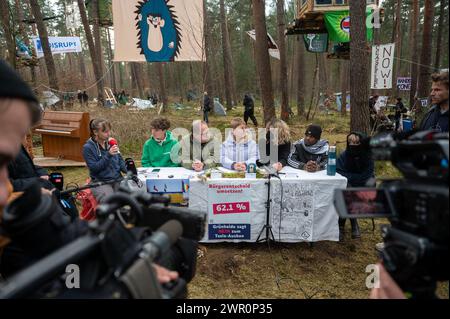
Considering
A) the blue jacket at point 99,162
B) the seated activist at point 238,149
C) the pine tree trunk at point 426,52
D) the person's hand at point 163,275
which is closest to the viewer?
the person's hand at point 163,275

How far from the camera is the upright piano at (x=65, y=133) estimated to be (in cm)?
778

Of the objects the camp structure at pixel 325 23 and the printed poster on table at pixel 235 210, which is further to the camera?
the camp structure at pixel 325 23

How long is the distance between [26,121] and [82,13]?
16.2 meters

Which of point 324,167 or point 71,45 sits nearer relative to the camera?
point 324,167

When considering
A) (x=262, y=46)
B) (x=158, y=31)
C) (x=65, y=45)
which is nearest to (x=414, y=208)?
(x=158, y=31)

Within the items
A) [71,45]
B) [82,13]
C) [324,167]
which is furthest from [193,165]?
[82,13]

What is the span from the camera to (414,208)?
1.24 m

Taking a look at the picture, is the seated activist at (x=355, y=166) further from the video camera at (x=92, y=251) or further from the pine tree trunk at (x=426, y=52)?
the pine tree trunk at (x=426, y=52)

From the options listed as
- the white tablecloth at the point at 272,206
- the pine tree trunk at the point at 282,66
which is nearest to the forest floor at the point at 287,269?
the white tablecloth at the point at 272,206

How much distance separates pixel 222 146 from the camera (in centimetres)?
487

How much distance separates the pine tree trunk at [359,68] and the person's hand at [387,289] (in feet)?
18.4

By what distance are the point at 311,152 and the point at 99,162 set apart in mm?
2966

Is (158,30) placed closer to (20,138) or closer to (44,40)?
(20,138)
